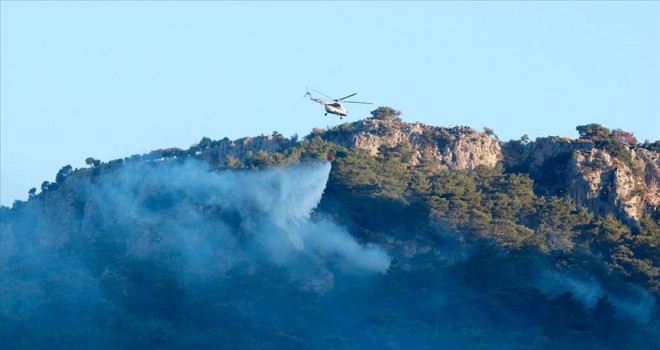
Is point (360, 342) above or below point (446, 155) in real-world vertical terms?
below

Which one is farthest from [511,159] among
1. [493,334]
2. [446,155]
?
[493,334]

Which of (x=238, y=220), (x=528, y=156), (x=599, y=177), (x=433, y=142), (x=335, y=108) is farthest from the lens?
(x=528, y=156)

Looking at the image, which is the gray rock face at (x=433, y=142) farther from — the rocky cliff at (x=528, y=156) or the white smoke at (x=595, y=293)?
the white smoke at (x=595, y=293)

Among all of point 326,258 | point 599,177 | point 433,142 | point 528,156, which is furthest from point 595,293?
point 433,142

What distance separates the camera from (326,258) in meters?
125

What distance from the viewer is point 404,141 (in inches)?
5251

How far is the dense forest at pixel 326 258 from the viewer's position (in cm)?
11775

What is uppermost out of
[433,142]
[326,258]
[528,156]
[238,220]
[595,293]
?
[433,142]

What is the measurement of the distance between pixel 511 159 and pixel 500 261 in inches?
655

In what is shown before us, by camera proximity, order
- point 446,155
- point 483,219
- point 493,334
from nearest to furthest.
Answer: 1. point 493,334
2. point 483,219
3. point 446,155

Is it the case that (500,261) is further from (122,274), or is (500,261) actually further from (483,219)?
(122,274)

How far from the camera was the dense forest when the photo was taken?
117750 mm

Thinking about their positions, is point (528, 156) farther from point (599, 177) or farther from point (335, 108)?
point (335, 108)

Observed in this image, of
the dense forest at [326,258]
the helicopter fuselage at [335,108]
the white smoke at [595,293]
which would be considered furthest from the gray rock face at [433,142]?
the white smoke at [595,293]
